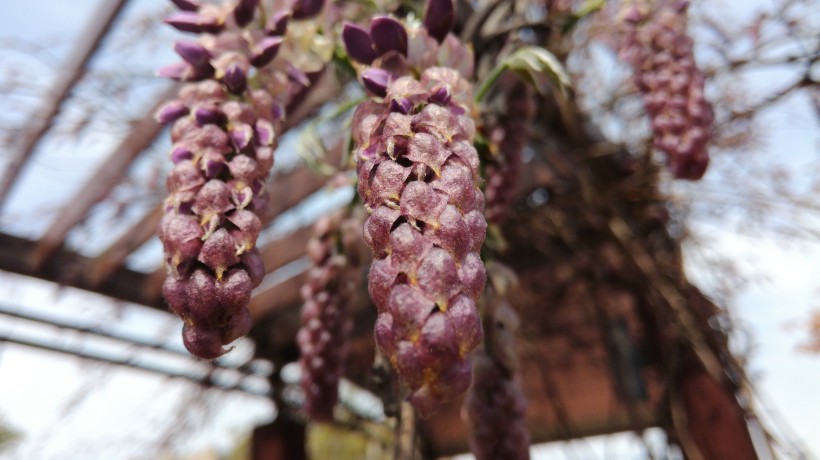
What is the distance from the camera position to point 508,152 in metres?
0.66

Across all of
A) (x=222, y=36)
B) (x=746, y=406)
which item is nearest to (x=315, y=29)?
(x=222, y=36)

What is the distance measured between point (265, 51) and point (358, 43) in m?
0.08

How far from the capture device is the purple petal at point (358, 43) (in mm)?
399

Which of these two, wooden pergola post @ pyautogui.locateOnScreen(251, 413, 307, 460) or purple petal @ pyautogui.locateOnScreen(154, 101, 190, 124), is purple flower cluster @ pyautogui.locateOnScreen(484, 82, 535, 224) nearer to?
purple petal @ pyautogui.locateOnScreen(154, 101, 190, 124)

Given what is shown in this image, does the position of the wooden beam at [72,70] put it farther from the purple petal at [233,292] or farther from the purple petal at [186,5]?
the purple petal at [233,292]

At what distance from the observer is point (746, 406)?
35.3 inches

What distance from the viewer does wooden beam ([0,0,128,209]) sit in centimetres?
120

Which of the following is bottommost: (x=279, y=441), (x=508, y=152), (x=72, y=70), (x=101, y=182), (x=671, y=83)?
(x=279, y=441)

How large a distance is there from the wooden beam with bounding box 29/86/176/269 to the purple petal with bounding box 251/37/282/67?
0.87 m

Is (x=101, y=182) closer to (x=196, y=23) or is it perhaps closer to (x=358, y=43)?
(x=196, y=23)

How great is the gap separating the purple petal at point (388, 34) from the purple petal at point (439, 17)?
4 centimetres

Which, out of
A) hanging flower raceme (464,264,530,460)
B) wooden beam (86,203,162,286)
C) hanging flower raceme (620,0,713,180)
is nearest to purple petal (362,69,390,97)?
hanging flower raceme (464,264,530,460)

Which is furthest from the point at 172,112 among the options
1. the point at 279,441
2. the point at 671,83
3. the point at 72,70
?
the point at 279,441

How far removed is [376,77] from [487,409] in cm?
31
